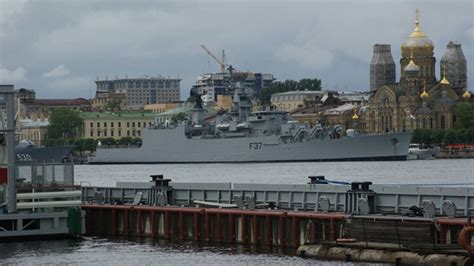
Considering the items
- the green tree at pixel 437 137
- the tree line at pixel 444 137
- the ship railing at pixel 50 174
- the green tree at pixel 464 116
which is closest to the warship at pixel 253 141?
the tree line at pixel 444 137

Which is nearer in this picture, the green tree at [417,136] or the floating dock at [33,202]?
the floating dock at [33,202]

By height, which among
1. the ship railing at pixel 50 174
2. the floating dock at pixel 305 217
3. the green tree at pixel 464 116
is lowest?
the floating dock at pixel 305 217

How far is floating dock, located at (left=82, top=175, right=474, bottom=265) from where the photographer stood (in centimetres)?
3372

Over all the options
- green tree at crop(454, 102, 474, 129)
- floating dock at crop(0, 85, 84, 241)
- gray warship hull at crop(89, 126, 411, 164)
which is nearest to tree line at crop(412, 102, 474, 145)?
green tree at crop(454, 102, 474, 129)

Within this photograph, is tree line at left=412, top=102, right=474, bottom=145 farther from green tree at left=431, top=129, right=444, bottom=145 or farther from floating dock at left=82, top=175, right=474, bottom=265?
floating dock at left=82, top=175, right=474, bottom=265

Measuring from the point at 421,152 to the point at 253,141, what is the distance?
40527 mm

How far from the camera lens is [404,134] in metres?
157

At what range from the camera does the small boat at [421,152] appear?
171700 millimetres

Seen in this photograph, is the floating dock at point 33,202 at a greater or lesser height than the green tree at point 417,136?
lesser

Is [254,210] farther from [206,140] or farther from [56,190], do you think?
[206,140]

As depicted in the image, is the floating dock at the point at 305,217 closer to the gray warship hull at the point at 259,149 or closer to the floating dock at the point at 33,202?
the floating dock at the point at 33,202

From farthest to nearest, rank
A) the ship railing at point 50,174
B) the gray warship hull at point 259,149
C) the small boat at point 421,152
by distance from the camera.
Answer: the small boat at point 421,152 → the gray warship hull at point 259,149 → the ship railing at point 50,174

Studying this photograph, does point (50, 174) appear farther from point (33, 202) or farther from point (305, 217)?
point (305, 217)

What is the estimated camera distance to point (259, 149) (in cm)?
14300
